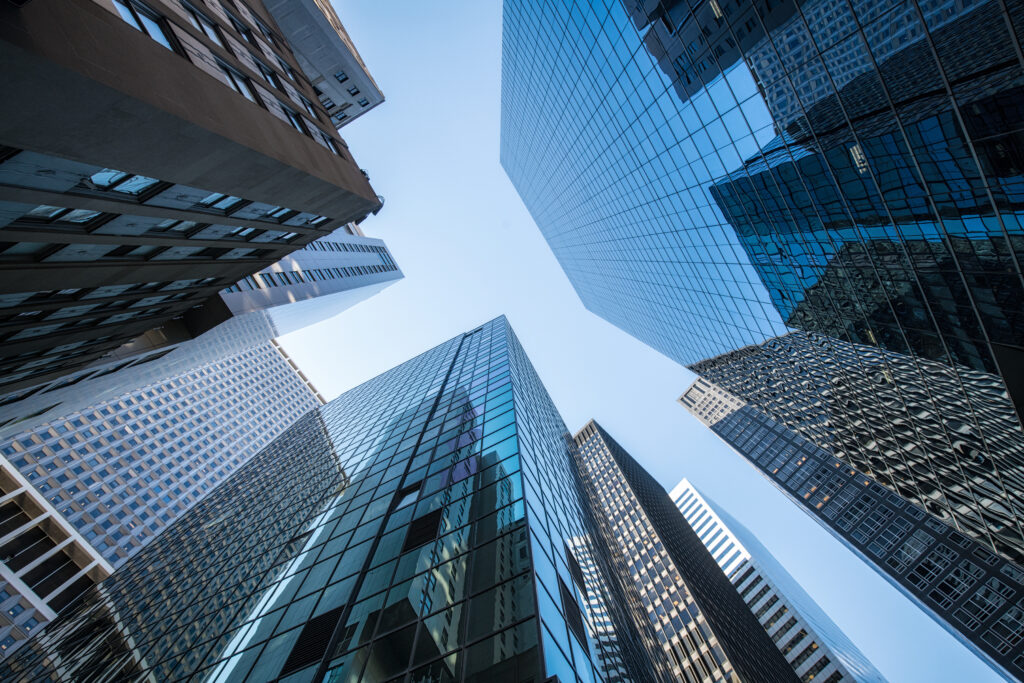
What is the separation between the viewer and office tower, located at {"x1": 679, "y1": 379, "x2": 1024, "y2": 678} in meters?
53.7

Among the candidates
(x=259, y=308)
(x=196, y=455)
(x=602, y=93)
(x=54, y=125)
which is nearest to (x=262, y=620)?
(x=54, y=125)

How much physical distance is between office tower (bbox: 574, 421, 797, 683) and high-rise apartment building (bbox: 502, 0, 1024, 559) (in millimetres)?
43165

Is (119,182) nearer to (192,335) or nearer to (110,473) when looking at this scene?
(192,335)

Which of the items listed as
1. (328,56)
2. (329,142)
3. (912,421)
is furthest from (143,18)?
(328,56)

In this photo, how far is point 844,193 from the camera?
21.7 meters

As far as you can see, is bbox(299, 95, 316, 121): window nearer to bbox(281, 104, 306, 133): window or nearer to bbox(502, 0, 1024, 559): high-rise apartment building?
bbox(281, 104, 306, 133): window

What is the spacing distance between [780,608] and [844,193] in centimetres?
11074

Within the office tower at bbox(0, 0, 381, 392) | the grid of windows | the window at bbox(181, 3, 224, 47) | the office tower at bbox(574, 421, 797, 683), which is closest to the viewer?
the office tower at bbox(0, 0, 381, 392)

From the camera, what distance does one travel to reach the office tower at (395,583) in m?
11.9

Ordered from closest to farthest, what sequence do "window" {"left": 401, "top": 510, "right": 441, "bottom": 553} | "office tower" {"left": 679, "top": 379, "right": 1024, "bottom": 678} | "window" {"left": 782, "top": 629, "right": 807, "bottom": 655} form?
1. "window" {"left": 401, "top": 510, "right": 441, "bottom": 553}
2. "office tower" {"left": 679, "top": 379, "right": 1024, "bottom": 678}
3. "window" {"left": 782, "top": 629, "right": 807, "bottom": 655}

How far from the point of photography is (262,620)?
57.4 feet

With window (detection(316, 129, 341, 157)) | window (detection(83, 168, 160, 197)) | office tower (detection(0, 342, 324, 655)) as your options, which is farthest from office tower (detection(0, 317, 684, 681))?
office tower (detection(0, 342, 324, 655))

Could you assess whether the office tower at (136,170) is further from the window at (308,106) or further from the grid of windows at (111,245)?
the window at (308,106)

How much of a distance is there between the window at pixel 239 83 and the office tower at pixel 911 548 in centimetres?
7330
